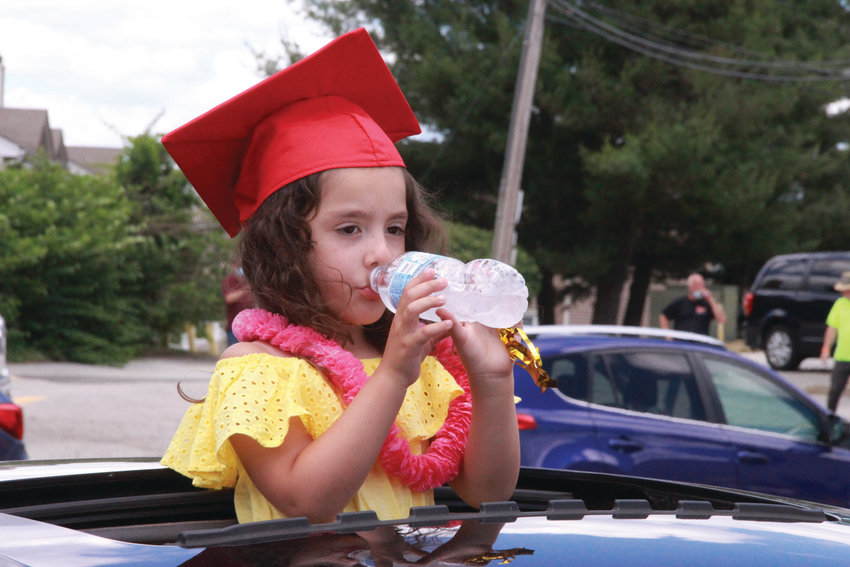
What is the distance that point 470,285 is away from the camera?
178cm

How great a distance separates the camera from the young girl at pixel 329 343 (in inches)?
64.9

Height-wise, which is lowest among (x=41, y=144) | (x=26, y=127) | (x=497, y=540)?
(x=497, y=540)

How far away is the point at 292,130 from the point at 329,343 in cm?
44

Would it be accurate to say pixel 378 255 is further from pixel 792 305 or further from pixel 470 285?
pixel 792 305

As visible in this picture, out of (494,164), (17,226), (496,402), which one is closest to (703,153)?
(494,164)

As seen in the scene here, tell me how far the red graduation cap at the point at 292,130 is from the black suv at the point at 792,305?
15.4 meters

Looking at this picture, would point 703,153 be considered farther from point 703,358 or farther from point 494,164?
point 703,358

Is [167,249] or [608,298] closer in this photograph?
[167,249]

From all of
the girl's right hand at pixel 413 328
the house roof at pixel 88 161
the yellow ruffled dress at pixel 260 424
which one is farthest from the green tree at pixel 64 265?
the girl's right hand at pixel 413 328

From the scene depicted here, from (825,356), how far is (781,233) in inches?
456

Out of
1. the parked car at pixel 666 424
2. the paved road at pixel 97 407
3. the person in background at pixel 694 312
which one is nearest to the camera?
the parked car at pixel 666 424

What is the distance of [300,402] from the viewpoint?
1757 mm

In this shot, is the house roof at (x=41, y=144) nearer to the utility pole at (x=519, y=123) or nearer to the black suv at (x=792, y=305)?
the utility pole at (x=519, y=123)

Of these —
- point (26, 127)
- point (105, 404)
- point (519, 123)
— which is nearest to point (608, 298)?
point (519, 123)
